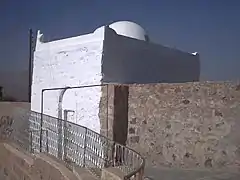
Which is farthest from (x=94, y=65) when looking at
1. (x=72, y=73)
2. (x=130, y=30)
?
(x=130, y=30)

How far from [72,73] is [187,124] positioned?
13.3ft

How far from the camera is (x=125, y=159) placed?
5750mm

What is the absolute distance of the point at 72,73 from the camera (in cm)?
1078

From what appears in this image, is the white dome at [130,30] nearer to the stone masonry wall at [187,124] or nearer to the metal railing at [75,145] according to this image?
the stone masonry wall at [187,124]

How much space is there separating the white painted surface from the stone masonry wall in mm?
1336

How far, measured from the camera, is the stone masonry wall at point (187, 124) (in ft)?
25.1

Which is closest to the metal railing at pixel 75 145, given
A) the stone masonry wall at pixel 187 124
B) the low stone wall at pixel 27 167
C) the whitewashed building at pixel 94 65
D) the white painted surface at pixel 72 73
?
the low stone wall at pixel 27 167

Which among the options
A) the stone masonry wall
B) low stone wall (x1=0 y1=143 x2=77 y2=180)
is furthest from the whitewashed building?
low stone wall (x1=0 y1=143 x2=77 y2=180)

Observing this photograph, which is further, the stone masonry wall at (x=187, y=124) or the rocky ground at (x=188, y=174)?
the stone masonry wall at (x=187, y=124)

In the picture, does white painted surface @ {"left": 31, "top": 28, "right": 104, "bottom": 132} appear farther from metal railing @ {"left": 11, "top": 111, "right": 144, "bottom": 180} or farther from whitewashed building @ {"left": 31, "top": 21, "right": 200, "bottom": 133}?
metal railing @ {"left": 11, "top": 111, "right": 144, "bottom": 180}

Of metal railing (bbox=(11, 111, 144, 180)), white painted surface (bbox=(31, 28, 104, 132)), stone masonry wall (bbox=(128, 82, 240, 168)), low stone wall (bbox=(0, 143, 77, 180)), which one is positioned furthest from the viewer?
white painted surface (bbox=(31, 28, 104, 132))

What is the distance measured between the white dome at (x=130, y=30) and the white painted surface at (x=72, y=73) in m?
2.23

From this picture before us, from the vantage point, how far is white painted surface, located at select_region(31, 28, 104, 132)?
9.91 metres

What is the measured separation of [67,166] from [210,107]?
334cm
